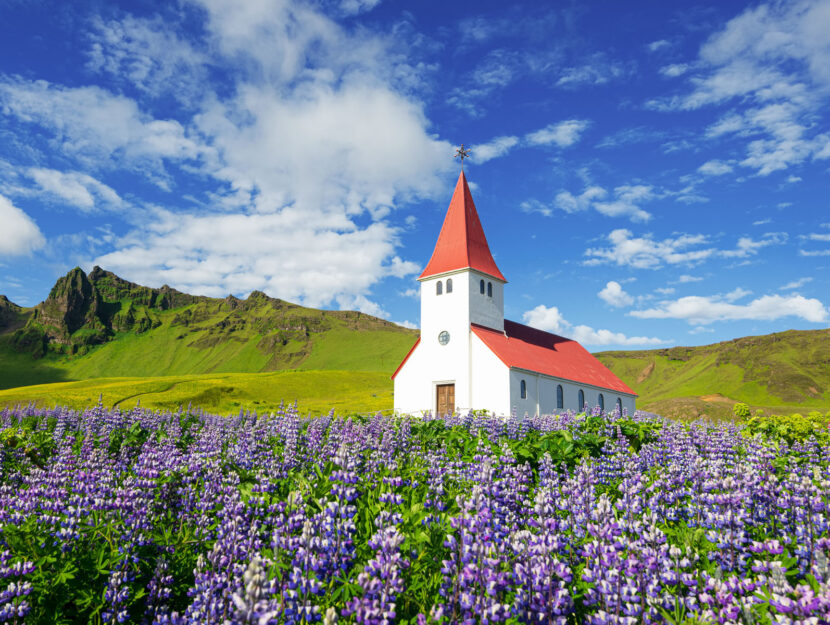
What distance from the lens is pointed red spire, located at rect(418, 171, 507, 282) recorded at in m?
41.0

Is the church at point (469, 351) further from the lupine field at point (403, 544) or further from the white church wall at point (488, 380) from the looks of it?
the lupine field at point (403, 544)

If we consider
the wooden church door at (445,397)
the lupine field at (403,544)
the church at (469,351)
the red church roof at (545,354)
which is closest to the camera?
the lupine field at (403,544)

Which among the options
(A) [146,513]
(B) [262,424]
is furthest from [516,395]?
(A) [146,513]

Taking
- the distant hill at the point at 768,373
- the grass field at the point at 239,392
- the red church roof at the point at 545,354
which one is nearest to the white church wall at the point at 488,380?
the red church roof at the point at 545,354

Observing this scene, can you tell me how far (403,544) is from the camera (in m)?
4.73

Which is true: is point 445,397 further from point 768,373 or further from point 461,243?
point 768,373

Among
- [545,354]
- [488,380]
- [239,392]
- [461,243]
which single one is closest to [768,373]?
[545,354]

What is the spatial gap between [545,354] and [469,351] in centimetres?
1021

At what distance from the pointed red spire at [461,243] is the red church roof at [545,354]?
5.47 metres

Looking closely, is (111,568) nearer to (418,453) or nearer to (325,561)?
(325,561)

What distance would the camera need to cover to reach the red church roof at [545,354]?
127 feet

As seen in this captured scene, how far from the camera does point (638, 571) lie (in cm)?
377

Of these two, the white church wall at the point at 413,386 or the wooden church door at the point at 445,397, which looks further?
the white church wall at the point at 413,386

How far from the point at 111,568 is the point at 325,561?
3.15 meters
